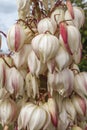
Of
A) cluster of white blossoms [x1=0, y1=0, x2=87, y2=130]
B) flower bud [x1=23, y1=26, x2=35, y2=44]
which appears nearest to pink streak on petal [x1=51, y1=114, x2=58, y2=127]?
cluster of white blossoms [x1=0, y1=0, x2=87, y2=130]

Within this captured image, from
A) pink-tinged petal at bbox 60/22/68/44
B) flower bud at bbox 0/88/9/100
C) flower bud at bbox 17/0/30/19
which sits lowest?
flower bud at bbox 0/88/9/100

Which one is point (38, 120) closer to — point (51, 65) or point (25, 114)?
point (25, 114)

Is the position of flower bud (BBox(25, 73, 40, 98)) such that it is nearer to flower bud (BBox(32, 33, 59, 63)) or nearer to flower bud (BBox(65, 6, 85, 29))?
flower bud (BBox(32, 33, 59, 63))

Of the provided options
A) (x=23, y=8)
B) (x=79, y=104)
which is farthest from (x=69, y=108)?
(x=23, y=8)

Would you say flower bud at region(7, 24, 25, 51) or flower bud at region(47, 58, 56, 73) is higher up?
flower bud at region(7, 24, 25, 51)

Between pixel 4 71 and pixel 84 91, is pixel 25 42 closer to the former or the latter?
pixel 4 71

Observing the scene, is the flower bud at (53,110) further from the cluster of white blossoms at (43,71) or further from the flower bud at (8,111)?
the flower bud at (8,111)
